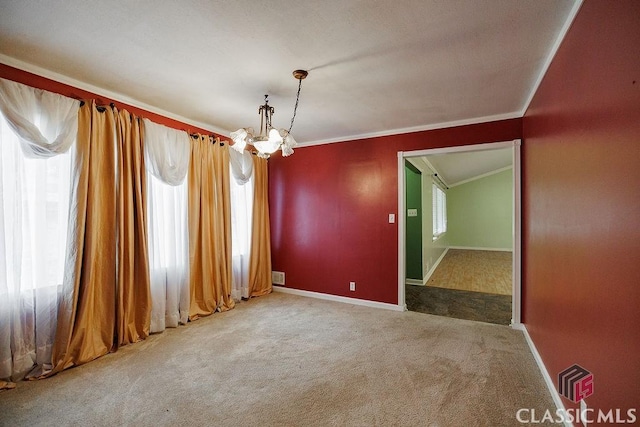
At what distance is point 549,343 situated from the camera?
2.05 meters

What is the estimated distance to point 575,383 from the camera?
5.06 ft

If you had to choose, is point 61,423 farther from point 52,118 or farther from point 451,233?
point 451,233

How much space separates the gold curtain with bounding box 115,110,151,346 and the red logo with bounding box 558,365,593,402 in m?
3.42

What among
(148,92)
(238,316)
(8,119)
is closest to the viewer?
(8,119)

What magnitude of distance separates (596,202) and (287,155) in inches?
82.5

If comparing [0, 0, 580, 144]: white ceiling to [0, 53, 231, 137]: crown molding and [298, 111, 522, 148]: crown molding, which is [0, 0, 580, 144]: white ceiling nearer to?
[0, 53, 231, 137]: crown molding

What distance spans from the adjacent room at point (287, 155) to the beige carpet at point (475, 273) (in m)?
1.17

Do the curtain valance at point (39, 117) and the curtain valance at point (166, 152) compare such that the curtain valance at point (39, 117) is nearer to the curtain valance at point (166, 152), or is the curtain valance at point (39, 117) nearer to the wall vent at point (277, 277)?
the curtain valance at point (166, 152)

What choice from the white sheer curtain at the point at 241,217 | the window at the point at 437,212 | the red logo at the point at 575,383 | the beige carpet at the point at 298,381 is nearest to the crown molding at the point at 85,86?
the white sheer curtain at the point at 241,217

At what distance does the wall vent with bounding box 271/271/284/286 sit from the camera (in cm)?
459

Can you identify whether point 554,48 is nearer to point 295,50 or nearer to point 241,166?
point 295,50

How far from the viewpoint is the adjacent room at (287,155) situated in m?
1.45

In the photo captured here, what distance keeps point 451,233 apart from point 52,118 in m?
11.0

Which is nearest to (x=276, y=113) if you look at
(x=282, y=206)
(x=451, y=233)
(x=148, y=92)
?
(x=148, y=92)
